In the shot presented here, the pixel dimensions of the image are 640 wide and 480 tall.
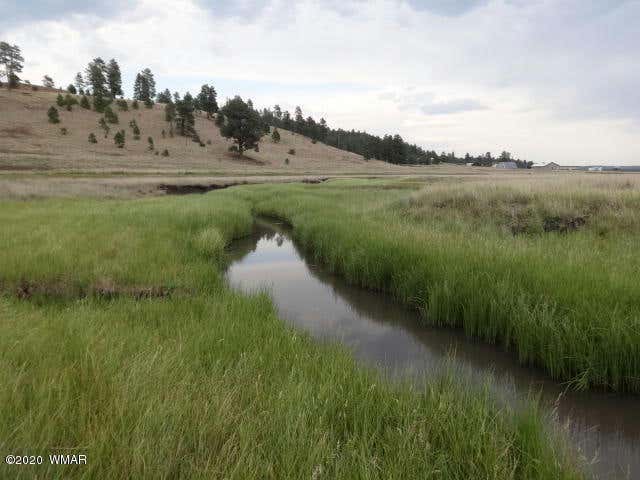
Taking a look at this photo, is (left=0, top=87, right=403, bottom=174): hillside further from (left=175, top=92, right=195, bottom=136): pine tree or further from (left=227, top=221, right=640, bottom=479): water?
(left=227, top=221, right=640, bottom=479): water

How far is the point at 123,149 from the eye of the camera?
68938 millimetres

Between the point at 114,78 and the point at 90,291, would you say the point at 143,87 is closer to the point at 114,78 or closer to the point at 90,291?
the point at 114,78

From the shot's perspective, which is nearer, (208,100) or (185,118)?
(185,118)

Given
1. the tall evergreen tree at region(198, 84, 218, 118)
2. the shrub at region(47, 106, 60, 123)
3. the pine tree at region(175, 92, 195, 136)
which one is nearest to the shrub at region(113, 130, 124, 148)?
the shrub at region(47, 106, 60, 123)

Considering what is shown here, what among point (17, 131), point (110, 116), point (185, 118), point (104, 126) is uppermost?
point (185, 118)

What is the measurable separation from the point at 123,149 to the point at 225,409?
7876cm

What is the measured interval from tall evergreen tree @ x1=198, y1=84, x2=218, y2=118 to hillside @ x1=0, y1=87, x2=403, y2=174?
2.96 meters

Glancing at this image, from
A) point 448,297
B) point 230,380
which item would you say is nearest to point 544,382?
point 448,297

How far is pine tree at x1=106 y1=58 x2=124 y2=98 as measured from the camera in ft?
326

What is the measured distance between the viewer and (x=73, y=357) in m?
3.26

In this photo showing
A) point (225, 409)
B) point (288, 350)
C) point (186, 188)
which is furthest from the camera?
point (186, 188)

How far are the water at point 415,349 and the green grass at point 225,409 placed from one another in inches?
33.3

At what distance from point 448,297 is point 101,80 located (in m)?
117

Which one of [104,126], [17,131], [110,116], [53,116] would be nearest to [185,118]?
[110,116]
